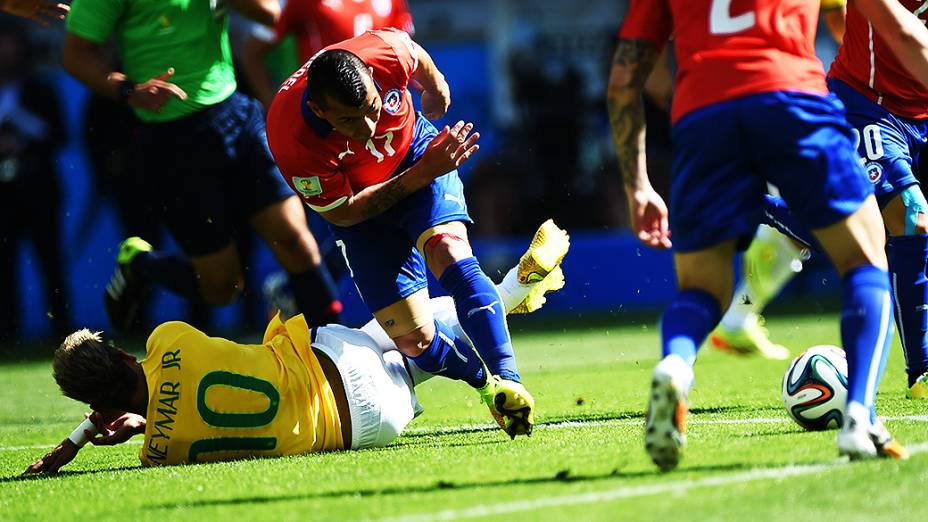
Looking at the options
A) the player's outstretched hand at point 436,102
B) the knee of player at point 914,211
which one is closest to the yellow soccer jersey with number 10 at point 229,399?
the player's outstretched hand at point 436,102

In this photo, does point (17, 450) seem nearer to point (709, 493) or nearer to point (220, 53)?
point (220, 53)

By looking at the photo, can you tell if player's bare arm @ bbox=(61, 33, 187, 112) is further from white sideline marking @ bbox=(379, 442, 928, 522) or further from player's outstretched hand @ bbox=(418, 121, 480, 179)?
white sideline marking @ bbox=(379, 442, 928, 522)

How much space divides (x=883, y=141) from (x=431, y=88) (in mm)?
2092

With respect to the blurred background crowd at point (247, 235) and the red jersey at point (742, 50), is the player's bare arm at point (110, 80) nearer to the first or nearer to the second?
the blurred background crowd at point (247, 235)

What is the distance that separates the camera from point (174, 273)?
331 inches

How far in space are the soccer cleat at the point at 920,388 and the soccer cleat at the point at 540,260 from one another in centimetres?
171

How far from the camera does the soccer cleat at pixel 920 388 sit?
596 cm

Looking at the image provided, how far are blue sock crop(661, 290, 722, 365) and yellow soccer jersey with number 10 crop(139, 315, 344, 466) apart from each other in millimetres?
1630

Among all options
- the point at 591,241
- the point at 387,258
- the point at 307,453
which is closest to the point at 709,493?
the point at 307,453

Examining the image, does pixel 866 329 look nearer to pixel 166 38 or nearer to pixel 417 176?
pixel 417 176

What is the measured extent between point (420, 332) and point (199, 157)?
2.55 m

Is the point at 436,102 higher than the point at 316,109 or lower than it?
lower

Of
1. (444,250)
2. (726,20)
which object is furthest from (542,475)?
(726,20)

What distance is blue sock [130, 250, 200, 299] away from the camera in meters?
8.38
